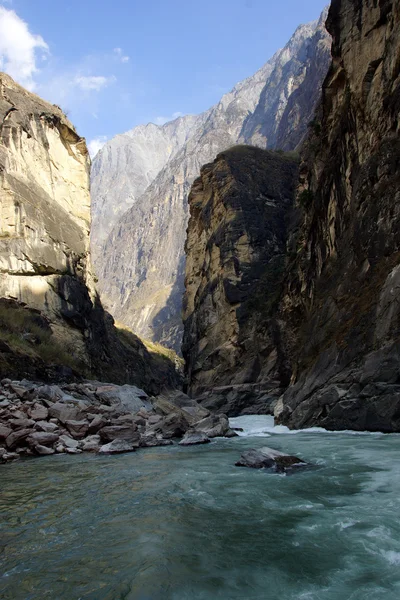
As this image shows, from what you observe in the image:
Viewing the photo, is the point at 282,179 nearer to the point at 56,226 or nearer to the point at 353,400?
the point at 56,226

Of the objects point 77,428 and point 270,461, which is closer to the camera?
point 270,461

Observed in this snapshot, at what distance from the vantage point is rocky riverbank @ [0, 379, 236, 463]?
1177 centimetres

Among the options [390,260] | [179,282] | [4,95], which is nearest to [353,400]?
[390,260]

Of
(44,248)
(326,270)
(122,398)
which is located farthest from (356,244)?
(44,248)

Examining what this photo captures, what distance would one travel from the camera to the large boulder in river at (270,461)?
8.56 m

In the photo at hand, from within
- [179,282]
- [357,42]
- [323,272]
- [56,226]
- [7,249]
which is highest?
[179,282]

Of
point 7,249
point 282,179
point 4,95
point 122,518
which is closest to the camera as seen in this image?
point 122,518

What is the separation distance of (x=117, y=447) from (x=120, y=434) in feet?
5.56

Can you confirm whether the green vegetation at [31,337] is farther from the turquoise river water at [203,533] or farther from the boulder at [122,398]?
the turquoise river water at [203,533]

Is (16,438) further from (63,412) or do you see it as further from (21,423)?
(63,412)

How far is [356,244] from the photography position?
17594 millimetres

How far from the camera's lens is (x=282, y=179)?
49.3 meters

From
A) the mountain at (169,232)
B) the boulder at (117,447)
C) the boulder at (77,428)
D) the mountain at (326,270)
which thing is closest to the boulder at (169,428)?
the boulder at (77,428)

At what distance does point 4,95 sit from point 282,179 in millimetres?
29676
